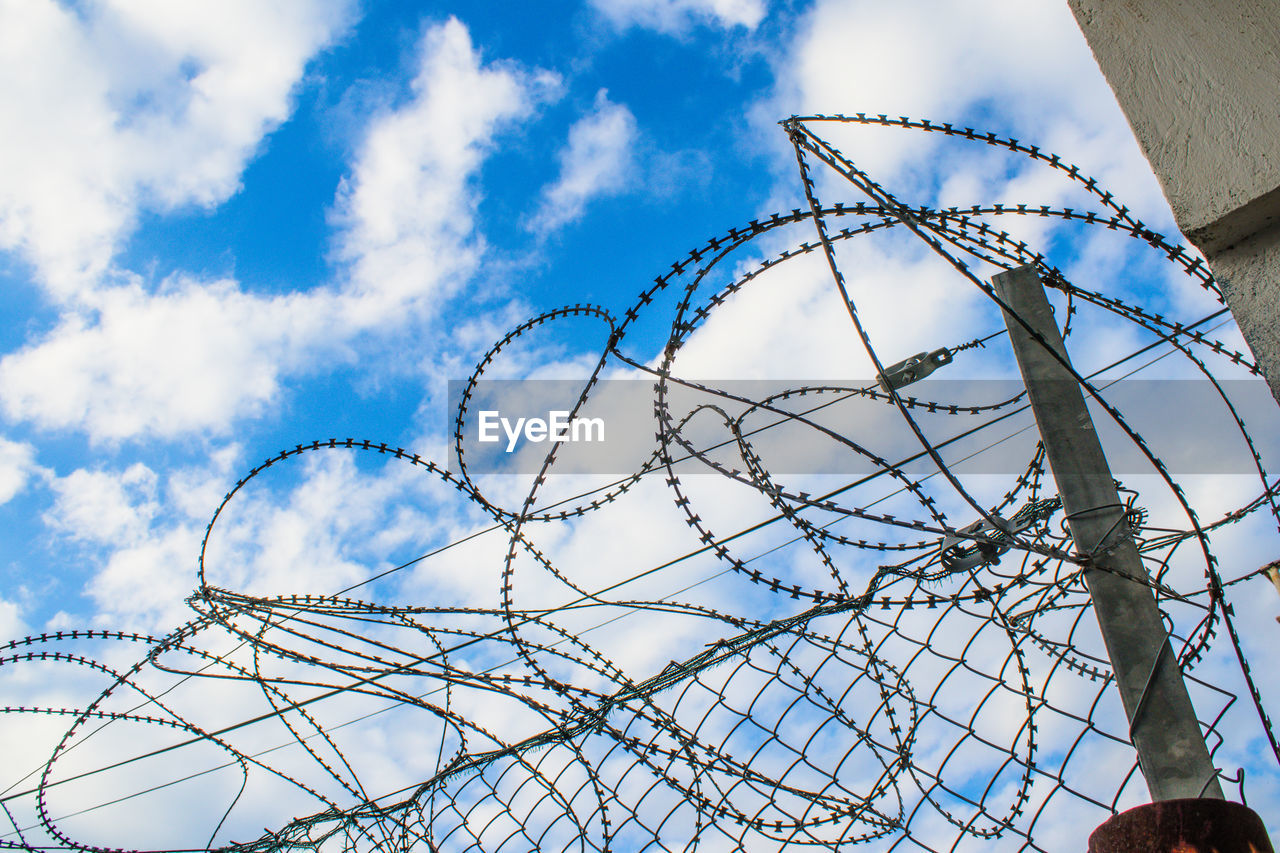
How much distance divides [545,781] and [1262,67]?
265 cm

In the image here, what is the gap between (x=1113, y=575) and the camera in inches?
79.6

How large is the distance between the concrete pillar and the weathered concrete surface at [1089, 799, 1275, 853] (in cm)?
63

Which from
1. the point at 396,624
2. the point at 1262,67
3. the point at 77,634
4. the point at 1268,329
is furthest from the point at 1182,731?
the point at 77,634

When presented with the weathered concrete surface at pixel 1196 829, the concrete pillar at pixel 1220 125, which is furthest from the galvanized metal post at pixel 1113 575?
the concrete pillar at pixel 1220 125

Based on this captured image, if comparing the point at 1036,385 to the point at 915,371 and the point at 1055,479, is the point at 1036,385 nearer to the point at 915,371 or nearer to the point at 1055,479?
the point at 1055,479

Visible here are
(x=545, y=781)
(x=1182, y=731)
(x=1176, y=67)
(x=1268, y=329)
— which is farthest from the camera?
(x=545, y=781)

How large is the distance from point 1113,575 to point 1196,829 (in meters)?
0.77

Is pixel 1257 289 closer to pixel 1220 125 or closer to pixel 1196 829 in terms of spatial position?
pixel 1220 125

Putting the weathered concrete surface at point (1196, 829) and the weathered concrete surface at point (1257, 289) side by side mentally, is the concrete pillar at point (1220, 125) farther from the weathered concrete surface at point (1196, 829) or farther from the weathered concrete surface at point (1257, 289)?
the weathered concrete surface at point (1196, 829)

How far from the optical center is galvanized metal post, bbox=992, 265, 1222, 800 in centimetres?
180

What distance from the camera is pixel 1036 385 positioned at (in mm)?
2330

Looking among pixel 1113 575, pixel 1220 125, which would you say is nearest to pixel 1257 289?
pixel 1220 125

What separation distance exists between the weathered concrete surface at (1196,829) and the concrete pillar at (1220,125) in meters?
0.63

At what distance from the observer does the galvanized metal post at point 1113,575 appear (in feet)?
5.90
